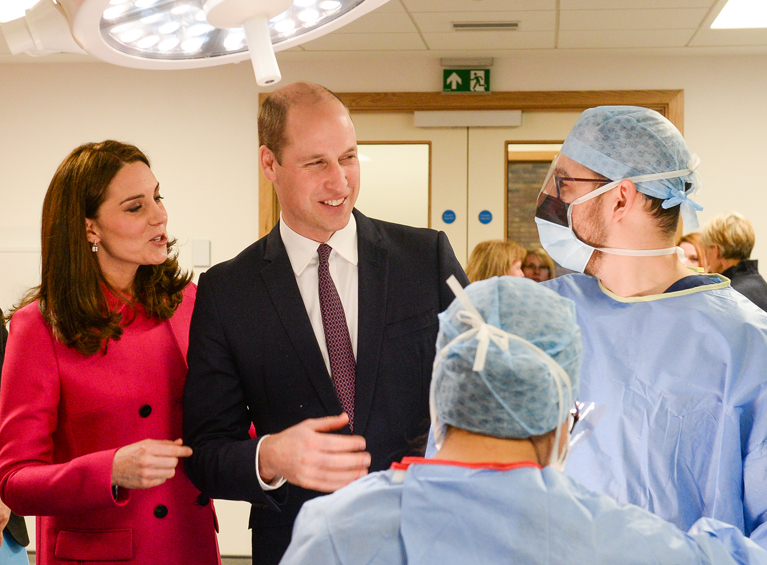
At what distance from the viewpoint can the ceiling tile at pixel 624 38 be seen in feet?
12.5

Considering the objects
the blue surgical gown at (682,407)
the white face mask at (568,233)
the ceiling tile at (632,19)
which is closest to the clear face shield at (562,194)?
the white face mask at (568,233)

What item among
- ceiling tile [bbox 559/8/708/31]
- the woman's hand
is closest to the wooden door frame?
ceiling tile [bbox 559/8/708/31]

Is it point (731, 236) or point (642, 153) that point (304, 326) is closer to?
point (642, 153)

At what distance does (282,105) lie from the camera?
158 cm

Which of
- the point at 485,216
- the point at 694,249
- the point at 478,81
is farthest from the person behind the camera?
the point at 485,216

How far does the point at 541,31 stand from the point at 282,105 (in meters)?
2.65

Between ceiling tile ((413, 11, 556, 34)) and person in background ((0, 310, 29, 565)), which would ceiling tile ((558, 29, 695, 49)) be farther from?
person in background ((0, 310, 29, 565))

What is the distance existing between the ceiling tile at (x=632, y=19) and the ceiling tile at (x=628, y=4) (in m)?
0.04

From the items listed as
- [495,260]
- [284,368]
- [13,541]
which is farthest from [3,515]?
[495,260]

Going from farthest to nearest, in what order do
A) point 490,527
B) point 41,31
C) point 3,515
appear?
point 3,515, point 490,527, point 41,31

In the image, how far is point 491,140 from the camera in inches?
171

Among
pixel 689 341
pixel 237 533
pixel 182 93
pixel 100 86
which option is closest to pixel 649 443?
pixel 689 341

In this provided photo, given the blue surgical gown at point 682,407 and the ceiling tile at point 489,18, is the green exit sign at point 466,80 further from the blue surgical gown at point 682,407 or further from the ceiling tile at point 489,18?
the blue surgical gown at point 682,407

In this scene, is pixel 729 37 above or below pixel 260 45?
above
